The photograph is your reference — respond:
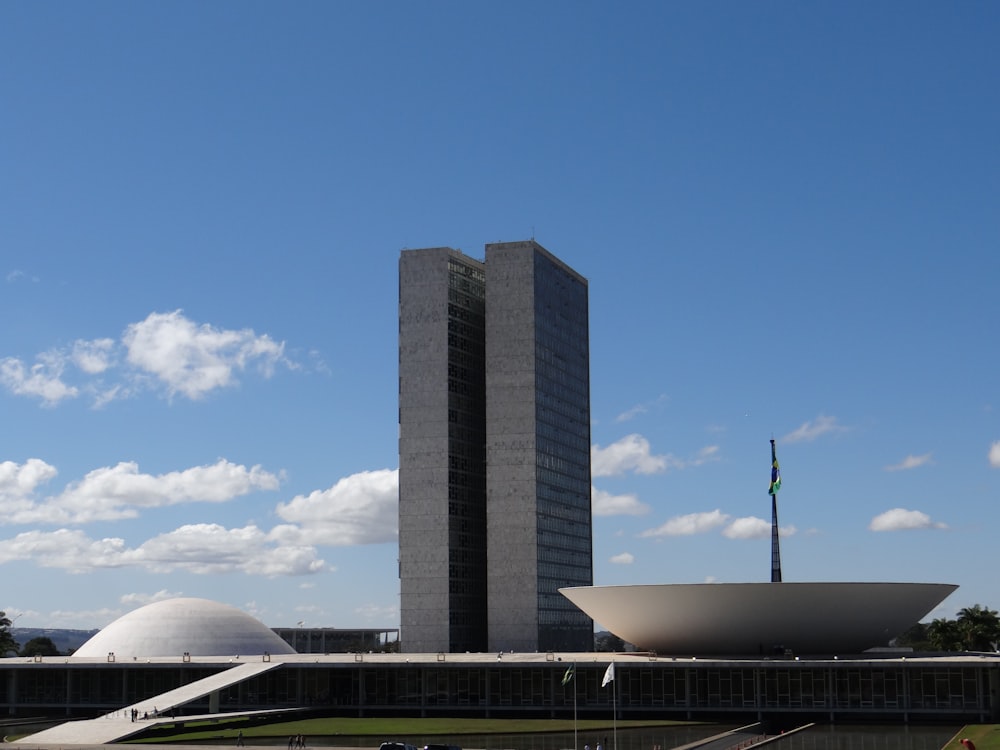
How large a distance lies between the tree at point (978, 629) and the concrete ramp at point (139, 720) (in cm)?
6764

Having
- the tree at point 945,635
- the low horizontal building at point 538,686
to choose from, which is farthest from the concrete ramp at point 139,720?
the tree at point 945,635

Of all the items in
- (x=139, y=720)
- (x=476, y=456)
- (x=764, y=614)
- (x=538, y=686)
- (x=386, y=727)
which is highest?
(x=476, y=456)

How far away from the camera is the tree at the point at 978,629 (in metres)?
127

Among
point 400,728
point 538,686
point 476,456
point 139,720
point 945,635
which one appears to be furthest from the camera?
point 476,456

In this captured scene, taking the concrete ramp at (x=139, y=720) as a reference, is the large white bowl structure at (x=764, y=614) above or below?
above

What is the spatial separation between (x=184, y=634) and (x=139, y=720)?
117 ft

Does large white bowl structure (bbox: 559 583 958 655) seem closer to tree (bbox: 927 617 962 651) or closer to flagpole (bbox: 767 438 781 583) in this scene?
flagpole (bbox: 767 438 781 583)

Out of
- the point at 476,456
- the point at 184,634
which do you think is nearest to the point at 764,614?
the point at 184,634

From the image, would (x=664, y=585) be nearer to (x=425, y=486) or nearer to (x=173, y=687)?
(x=173, y=687)

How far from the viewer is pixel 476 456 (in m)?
154

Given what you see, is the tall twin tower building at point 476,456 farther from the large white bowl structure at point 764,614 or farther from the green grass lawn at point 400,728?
the green grass lawn at point 400,728

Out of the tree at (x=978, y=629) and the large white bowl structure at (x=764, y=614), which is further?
the tree at (x=978, y=629)

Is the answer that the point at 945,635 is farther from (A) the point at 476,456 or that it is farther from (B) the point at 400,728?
(B) the point at 400,728

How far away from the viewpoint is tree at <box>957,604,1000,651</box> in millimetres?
127000
